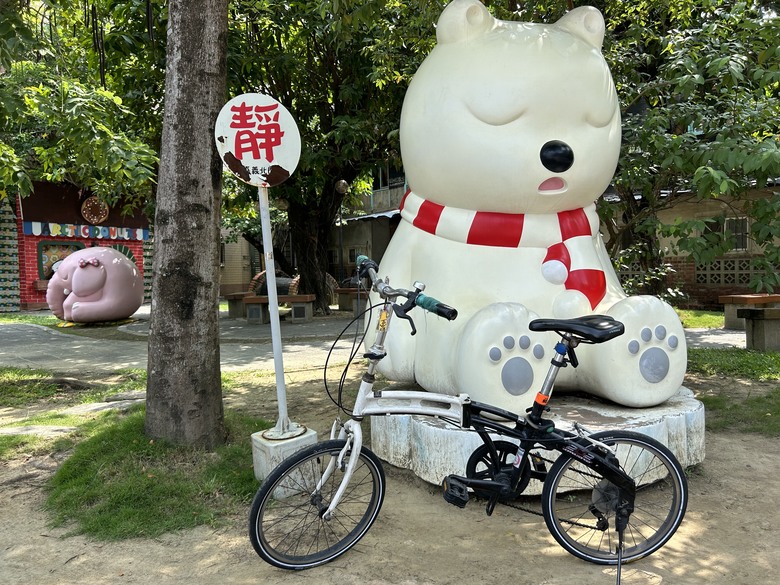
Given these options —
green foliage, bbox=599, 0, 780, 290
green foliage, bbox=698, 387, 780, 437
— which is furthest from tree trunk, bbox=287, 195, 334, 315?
green foliage, bbox=698, 387, 780, 437

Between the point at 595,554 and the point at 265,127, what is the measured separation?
282 cm

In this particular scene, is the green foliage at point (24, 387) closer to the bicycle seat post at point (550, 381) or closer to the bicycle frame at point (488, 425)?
the bicycle frame at point (488, 425)

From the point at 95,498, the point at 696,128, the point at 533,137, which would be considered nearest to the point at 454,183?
the point at 533,137

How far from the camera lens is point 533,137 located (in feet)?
12.4

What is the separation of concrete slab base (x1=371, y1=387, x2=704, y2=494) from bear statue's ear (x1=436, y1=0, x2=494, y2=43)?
8.01 feet

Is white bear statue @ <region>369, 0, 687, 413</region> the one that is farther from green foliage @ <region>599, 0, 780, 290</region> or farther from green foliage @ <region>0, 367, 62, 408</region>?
green foliage @ <region>0, 367, 62, 408</region>

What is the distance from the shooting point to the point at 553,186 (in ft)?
12.8

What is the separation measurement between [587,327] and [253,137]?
2.15 m

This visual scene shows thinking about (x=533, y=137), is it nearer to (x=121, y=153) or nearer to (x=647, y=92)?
(x=647, y=92)

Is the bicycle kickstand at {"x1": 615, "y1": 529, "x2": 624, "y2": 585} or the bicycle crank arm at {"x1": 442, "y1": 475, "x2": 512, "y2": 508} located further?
the bicycle crank arm at {"x1": 442, "y1": 475, "x2": 512, "y2": 508}

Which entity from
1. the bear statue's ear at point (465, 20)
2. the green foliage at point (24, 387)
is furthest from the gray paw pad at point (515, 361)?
the green foliage at point (24, 387)

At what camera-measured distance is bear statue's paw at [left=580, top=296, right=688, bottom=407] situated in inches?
141

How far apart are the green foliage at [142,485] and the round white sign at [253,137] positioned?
1.75 meters

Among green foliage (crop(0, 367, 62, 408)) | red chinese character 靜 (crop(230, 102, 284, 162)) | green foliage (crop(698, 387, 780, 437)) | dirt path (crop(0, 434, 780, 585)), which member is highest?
red chinese character 靜 (crop(230, 102, 284, 162))
